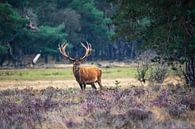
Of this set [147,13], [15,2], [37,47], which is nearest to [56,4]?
[37,47]

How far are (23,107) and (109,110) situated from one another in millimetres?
2598

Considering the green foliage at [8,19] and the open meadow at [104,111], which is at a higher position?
the green foliage at [8,19]

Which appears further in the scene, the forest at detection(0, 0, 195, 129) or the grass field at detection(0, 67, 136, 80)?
the grass field at detection(0, 67, 136, 80)

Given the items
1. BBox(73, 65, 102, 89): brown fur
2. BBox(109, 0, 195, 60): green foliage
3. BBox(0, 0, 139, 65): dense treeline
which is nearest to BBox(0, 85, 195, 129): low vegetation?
BBox(109, 0, 195, 60): green foliage

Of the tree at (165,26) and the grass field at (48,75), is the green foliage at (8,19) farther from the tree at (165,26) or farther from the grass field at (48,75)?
the tree at (165,26)

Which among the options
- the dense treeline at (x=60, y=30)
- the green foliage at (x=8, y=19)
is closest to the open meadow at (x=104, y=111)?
the green foliage at (x=8, y=19)

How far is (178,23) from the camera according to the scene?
73.4 ft

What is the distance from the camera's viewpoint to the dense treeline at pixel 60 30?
228 feet

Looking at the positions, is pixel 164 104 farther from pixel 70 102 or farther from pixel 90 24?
pixel 90 24

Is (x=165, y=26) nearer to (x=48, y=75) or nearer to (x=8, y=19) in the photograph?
(x=48, y=75)

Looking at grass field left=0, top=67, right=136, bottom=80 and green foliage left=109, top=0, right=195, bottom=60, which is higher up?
green foliage left=109, top=0, right=195, bottom=60

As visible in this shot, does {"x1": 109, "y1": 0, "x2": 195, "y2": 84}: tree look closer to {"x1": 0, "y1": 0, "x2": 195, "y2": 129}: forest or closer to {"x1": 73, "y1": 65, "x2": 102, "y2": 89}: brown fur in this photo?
{"x1": 0, "y1": 0, "x2": 195, "y2": 129}: forest

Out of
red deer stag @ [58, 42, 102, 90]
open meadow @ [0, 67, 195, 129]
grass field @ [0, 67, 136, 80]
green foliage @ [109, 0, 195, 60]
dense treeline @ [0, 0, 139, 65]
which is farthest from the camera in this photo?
dense treeline @ [0, 0, 139, 65]

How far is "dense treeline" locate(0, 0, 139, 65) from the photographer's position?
228 ft
